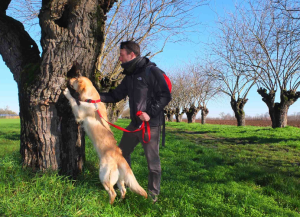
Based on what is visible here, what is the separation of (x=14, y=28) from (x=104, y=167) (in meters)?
3.45

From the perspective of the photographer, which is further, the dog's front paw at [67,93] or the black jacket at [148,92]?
the dog's front paw at [67,93]

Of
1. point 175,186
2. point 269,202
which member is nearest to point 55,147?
point 175,186

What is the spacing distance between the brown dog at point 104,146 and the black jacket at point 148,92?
0.54m

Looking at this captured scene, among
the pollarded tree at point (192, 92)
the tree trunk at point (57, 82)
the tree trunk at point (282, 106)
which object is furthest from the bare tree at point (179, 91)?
the tree trunk at point (57, 82)

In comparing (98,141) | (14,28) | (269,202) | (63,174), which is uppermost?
(14,28)

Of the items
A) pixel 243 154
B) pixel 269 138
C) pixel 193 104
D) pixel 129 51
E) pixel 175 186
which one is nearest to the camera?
pixel 129 51

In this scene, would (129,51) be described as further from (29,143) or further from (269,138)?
(269,138)

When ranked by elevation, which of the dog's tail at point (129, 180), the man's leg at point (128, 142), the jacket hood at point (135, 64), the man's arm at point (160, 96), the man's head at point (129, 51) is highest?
the man's head at point (129, 51)

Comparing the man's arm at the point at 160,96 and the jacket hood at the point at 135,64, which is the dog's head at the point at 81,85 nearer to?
the jacket hood at the point at 135,64

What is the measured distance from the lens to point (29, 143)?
3.80 m

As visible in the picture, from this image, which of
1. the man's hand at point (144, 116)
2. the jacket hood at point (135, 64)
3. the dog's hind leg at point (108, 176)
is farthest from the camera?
the jacket hood at point (135, 64)

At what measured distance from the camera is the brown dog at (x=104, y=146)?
3.09 meters

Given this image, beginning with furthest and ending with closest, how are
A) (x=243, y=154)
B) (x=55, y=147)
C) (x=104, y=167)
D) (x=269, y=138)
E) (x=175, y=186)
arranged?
(x=269, y=138) → (x=243, y=154) → (x=175, y=186) → (x=55, y=147) → (x=104, y=167)

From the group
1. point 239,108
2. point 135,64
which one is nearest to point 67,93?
point 135,64
